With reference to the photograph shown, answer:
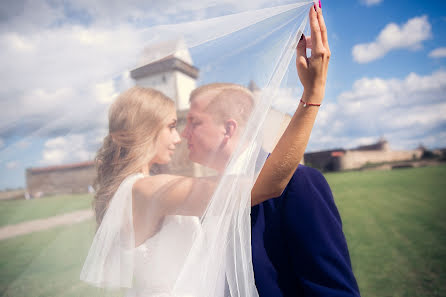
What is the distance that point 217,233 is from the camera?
1306 mm

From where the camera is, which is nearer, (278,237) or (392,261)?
(278,237)

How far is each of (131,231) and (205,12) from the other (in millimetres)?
1269

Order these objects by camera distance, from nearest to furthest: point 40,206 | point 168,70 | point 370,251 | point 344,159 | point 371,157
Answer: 1. point 168,70
2. point 40,206
3. point 370,251
4. point 344,159
5. point 371,157

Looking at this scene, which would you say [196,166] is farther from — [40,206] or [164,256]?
[40,206]

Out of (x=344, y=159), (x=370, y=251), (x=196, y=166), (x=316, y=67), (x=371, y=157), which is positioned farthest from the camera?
(x=371, y=157)

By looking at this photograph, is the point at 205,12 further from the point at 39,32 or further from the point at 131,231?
the point at 131,231

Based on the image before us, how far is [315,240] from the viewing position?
49.6 inches

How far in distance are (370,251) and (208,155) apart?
6326 millimetres

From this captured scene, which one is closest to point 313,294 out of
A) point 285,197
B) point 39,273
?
point 285,197

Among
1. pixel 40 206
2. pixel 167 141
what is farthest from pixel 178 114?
pixel 40 206

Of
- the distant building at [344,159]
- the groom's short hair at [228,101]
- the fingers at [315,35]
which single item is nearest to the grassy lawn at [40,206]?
the groom's short hair at [228,101]

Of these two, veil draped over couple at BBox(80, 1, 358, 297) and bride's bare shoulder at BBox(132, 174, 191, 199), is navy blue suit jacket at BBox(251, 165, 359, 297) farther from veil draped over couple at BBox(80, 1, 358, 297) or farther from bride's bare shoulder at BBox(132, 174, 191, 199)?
bride's bare shoulder at BBox(132, 174, 191, 199)

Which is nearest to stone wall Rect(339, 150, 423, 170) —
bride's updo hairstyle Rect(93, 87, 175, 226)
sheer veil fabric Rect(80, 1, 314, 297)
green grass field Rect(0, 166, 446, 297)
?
green grass field Rect(0, 166, 446, 297)

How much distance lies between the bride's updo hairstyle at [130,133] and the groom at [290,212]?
0.18 m
